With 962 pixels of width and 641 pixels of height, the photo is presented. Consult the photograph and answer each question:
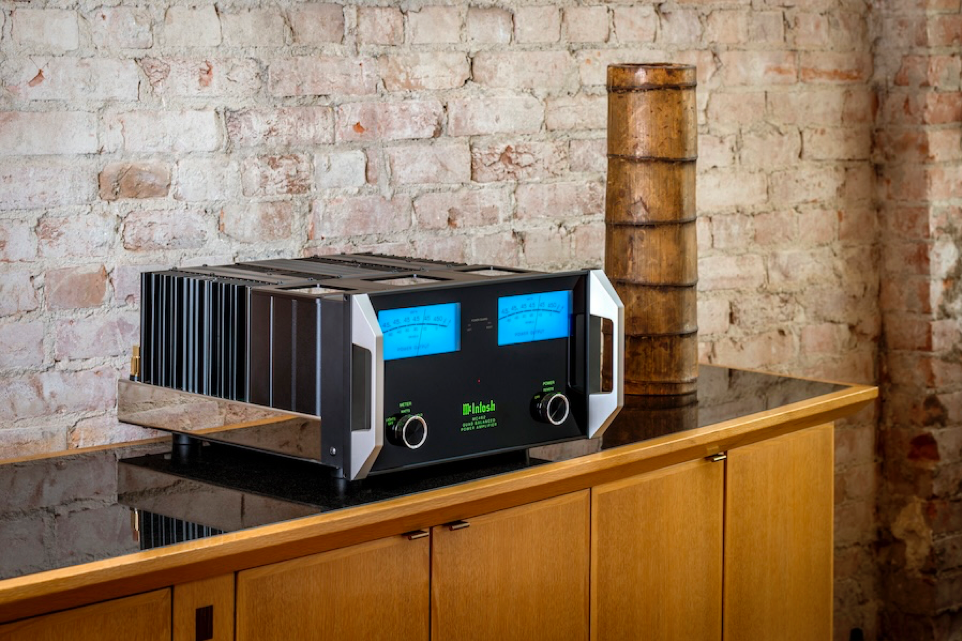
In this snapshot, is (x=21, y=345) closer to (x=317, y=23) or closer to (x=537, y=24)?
(x=317, y=23)

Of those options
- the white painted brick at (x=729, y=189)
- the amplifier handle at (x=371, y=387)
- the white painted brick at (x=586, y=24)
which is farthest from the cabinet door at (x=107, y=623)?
the white painted brick at (x=729, y=189)

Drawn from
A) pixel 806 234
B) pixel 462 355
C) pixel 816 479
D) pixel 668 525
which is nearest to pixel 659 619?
pixel 668 525

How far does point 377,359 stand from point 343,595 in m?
0.30

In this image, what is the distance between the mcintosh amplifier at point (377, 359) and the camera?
161 cm

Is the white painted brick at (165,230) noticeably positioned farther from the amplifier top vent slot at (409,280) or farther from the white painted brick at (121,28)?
the amplifier top vent slot at (409,280)

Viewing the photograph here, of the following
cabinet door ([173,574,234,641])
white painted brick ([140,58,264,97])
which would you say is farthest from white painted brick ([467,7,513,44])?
cabinet door ([173,574,234,641])

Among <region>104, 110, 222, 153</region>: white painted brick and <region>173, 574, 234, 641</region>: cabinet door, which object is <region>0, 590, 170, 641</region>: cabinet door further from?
<region>104, 110, 222, 153</region>: white painted brick

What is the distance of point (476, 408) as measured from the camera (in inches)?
68.5

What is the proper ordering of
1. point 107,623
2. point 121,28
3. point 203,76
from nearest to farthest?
point 107,623 < point 121,28 < point 203,76

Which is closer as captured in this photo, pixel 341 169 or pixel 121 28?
pixel 121 28

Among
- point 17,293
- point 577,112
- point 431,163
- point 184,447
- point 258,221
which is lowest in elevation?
point 184,447

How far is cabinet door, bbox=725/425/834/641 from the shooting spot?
7.06 feet

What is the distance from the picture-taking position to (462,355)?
172 centimetres

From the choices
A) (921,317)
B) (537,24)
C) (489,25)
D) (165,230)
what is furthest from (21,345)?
(921,317)
